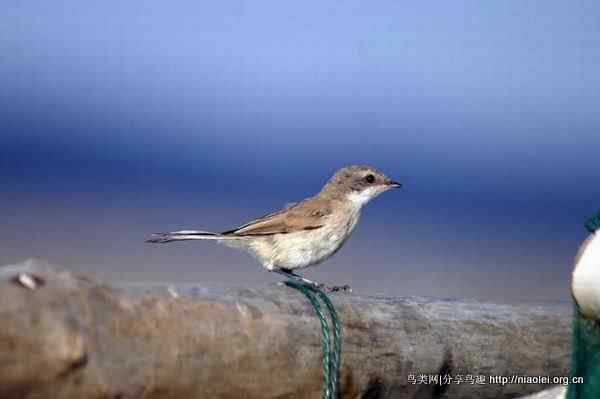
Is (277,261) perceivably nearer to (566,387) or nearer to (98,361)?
(566,387)

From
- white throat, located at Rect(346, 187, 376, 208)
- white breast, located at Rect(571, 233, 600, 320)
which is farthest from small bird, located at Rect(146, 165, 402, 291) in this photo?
white breast, located at Rect(571, 233, 600, 320)

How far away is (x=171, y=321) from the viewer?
2701 mm

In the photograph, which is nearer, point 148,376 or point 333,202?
point 148,376

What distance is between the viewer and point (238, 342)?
113 inches

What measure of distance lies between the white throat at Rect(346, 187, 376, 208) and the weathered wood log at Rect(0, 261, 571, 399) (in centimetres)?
246

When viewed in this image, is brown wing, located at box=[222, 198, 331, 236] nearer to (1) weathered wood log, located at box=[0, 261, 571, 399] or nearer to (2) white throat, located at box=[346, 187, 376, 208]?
(2) white throat, located at box=[346, 187, 376, 208]

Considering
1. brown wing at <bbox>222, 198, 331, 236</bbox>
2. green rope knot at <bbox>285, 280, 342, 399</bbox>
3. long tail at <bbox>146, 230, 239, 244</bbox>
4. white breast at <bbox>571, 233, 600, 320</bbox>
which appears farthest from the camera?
brown wing at <bbox>222, 198, 331, 236</bbox>

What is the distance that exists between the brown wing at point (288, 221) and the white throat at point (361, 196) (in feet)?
0.91

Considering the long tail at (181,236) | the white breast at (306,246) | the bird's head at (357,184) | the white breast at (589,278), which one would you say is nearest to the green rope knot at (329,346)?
the white breast at (589,278)

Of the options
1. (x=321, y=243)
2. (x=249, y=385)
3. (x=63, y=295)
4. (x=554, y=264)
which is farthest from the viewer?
(x=554, y=264)

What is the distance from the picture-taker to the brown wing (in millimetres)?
5801

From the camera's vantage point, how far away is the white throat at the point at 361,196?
6273mm

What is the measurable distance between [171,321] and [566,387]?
1464mm

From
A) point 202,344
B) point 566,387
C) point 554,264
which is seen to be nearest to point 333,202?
point 566,387
